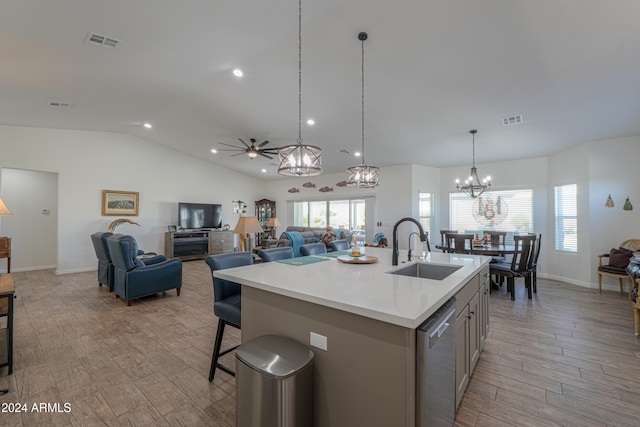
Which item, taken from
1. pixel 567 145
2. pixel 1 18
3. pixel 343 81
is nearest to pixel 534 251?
pixel 567 145

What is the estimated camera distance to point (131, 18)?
9.39ft

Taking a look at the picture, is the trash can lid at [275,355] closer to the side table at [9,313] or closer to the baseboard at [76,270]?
the side table at [9,313]

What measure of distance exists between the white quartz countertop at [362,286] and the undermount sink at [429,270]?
0.20 ft

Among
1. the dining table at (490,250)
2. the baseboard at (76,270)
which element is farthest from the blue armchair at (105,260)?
the dining table at (490,250)

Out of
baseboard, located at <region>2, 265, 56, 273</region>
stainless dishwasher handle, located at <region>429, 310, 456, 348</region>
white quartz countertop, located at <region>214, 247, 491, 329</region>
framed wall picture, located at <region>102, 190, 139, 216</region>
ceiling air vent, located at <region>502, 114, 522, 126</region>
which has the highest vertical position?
ceiling air vent, located at <region>502, 114, 522, 126</region>

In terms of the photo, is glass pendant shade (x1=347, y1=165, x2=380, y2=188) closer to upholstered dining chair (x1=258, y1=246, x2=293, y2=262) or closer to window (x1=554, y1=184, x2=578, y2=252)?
upholstered dining chair (x1=258, y1=246, x2=293, y2=262)

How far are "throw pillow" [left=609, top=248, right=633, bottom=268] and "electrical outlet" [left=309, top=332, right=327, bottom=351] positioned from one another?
19.2ft

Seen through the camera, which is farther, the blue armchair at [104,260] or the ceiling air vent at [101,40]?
the blue armchair at [104,260]

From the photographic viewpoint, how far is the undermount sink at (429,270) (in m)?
2.42

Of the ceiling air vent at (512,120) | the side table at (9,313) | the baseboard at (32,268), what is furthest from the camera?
the baseboard at (32,268)

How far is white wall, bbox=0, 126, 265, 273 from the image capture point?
20.4ft

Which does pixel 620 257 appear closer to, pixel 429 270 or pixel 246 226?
pixel 429 270

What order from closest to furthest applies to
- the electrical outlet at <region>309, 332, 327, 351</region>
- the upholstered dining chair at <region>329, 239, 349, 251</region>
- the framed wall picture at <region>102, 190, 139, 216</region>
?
the electrical outlet at <region>309, 332, 327, 351</region>, the upholstered dining chair at <region>329, 239, 349, 251</region>, the framed wall picture at <region>102, 190, 139, 216</region>

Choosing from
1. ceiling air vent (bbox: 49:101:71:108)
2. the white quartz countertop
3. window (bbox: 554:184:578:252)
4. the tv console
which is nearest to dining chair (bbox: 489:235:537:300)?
window (bbox: 554:184:578:252)
